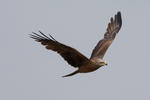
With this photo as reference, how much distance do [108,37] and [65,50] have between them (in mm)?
4079

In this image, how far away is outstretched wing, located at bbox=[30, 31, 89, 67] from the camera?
552 inches

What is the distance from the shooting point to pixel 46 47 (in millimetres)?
14117

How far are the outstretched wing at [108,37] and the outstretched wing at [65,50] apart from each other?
1.44 meters

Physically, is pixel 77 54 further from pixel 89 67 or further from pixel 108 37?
pixel 108 37

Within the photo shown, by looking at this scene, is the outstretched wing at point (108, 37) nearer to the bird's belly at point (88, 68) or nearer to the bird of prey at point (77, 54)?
the bird of prey at point (77, 54)

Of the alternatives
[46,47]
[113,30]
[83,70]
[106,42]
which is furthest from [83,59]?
[113,30]

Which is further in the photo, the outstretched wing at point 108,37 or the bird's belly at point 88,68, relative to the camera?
the outstretched wing at point 108,37

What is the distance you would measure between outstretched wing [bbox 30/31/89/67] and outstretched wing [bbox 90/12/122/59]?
1.44m

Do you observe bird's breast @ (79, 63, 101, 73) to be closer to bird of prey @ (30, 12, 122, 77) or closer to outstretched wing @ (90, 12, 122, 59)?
bird of prey @ (30, 12, 122, 77)

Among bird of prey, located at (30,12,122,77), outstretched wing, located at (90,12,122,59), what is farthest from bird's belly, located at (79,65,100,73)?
outstretched wing, located at (90,12,122,59)

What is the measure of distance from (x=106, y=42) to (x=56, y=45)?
3.69 meters

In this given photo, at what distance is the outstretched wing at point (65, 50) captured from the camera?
14.0 meters

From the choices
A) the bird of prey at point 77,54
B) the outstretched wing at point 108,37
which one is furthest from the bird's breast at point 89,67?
the outstretched wing at point 108,37

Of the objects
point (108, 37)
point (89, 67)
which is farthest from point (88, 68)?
point (108, 37)
